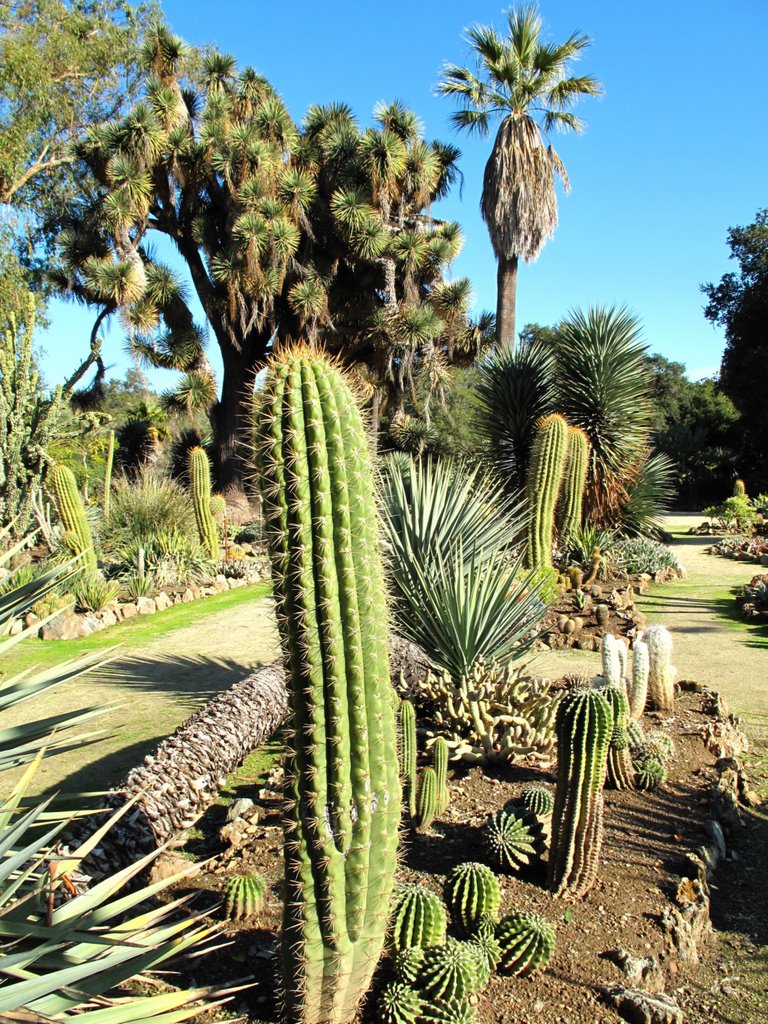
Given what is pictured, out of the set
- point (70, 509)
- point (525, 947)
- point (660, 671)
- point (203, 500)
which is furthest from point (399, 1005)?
point (203, 500)

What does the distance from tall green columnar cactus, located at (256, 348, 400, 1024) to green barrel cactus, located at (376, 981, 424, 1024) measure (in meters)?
0.11

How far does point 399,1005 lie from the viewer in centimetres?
241

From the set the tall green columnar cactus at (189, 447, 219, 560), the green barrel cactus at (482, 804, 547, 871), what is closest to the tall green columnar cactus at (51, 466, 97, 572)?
the tall green columnar cactus at (189, 447, 219, 560)

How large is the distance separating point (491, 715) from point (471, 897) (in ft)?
6.39

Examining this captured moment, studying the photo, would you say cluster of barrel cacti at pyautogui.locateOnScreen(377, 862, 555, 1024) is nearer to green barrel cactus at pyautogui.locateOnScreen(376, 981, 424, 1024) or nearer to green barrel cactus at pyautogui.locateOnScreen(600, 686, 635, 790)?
green barrel cactus at pyautogui.locateOnScreen(376, 981, 424, 1024)

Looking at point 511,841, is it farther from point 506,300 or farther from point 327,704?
point 506,300

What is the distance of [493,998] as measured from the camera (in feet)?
8.50

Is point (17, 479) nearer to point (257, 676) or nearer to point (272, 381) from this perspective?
point (257, 676)

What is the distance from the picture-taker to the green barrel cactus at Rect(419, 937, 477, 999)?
243cm

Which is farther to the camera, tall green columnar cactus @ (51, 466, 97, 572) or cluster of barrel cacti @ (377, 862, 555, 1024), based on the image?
tall green columnar cactus @ (51, 466, 97, 572)

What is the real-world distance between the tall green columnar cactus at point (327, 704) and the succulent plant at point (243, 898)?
2.08 feet

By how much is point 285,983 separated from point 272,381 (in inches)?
72.1

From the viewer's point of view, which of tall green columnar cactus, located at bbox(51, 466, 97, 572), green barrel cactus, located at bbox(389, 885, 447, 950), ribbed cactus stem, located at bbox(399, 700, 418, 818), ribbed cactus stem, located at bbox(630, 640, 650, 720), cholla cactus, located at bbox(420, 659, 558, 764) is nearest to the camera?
green barrel cactus, located at bbox(389, 885, 447, 950)

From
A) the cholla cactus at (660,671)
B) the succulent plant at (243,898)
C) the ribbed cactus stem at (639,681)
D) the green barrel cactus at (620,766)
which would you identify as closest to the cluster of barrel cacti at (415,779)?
the succulent plant at (243,898)
